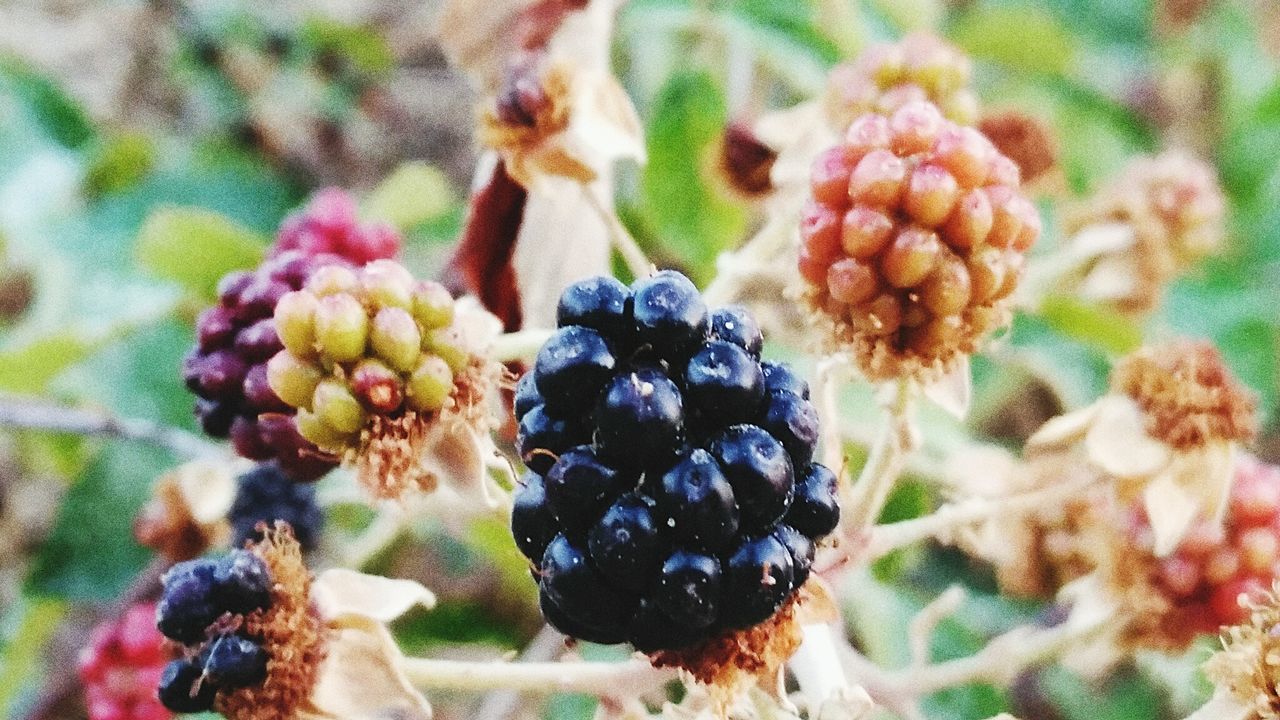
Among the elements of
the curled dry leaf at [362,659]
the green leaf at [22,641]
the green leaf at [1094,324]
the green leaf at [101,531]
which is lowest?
the green leaf at [22,641]

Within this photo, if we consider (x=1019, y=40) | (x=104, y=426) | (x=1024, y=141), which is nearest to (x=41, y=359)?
(x=104, y=426)

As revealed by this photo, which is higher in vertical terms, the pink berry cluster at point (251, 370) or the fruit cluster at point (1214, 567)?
the pink berry cluster at point (251, 370)

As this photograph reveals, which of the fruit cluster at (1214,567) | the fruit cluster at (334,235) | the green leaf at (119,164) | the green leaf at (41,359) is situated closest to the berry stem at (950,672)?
the fruit cluster at (1214,567)

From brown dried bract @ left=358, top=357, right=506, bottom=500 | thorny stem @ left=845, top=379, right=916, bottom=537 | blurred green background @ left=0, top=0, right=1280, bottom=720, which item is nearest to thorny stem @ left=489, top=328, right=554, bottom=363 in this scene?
brown dried bract @ left=358, top=357, right=506, bottom=500

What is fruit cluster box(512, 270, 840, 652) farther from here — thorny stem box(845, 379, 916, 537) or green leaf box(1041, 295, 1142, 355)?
green leaf box(1041, 295, 1142, 355)

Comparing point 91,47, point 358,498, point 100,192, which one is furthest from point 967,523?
point 91,47

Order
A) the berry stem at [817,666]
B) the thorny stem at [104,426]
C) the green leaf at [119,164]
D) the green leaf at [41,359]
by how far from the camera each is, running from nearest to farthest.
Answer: the berry stem at [817,666] → the thorny stem at [104,426] → the green leaf at [41,359] → the green leaf at [119,164]

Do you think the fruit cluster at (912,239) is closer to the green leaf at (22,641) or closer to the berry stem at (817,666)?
the berry stem at (817,666)

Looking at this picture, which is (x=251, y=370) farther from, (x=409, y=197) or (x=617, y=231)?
(x=409, y=197)
